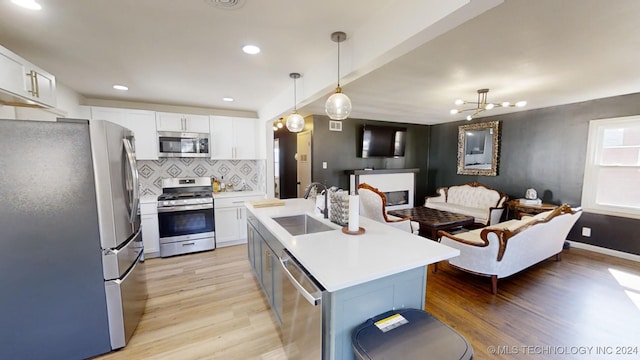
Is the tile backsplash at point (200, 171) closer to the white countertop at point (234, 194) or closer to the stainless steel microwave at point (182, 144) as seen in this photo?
the white countertop at point (234, 194)

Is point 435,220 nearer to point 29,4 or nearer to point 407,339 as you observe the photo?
point 407,339

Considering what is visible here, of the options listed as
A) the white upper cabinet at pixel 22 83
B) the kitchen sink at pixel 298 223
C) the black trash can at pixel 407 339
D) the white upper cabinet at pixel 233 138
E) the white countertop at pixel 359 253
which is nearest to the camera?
the black trash can at pixel 407 339

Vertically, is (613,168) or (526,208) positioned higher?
(613,168)

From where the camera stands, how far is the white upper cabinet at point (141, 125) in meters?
3.72

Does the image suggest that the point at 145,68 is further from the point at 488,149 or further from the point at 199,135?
the point at 488,149

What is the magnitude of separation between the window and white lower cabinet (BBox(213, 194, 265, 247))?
5435 millimetres

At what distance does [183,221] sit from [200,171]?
3.45 feet

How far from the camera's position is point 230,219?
4164 millimetres

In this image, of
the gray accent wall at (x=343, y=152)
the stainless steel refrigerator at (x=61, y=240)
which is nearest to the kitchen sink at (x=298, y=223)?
the stainless steel refrigerator at (x=61, y=240)

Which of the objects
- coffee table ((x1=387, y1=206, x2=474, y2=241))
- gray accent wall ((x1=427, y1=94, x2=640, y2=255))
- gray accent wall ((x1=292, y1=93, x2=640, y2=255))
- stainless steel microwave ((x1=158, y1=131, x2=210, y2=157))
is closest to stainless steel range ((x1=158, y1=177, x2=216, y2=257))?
stainless steel microwave ((x1=158, y1=131, x2=210, y2=157))

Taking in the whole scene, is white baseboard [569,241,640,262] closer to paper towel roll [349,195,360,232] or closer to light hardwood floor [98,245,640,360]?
light hardwood floor [98,245,640,360]

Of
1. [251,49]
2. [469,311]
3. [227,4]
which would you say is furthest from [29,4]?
[469,311]

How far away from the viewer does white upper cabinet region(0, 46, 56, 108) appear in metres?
1.71

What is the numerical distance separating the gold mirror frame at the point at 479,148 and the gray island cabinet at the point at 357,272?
4.64 m
